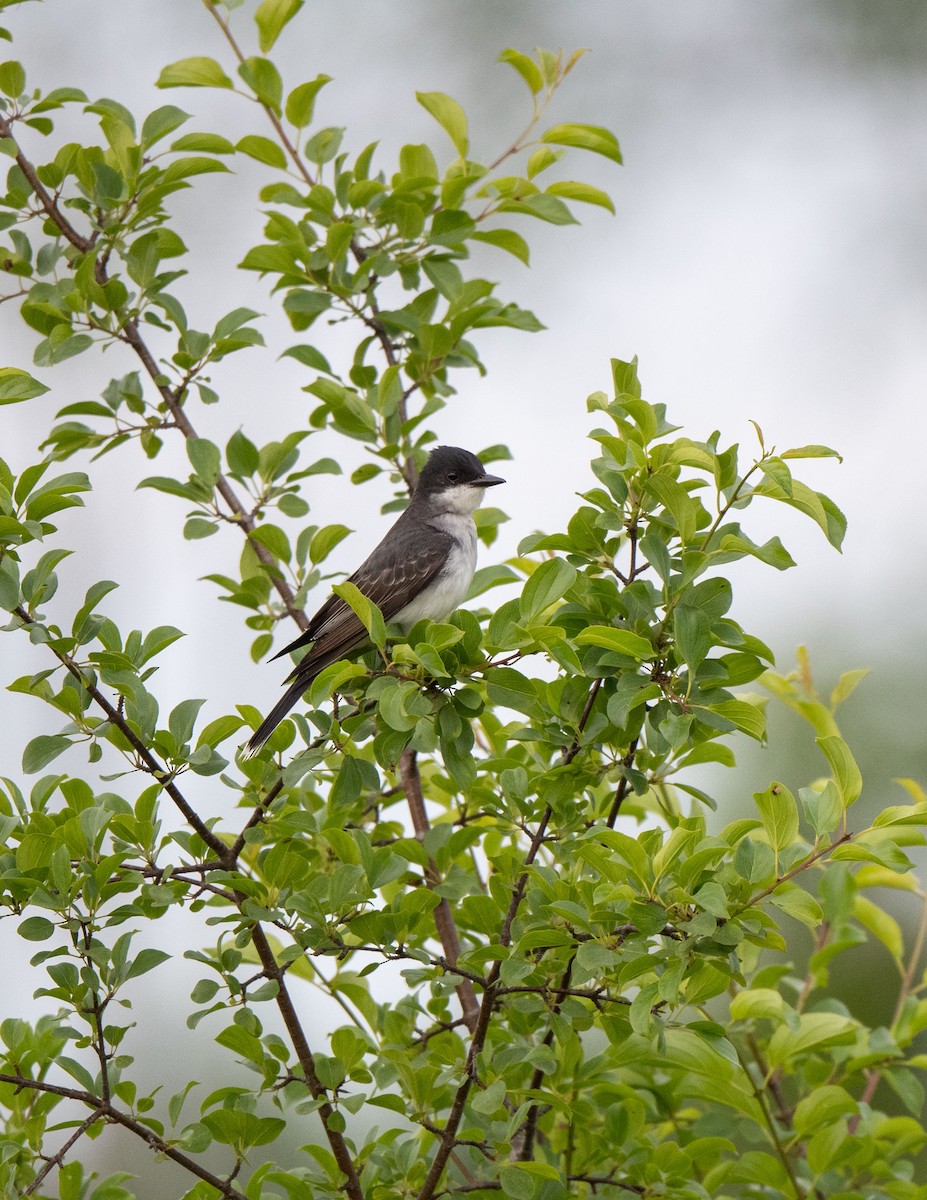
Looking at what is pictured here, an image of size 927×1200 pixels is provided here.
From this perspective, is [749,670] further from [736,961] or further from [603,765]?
[736,961]

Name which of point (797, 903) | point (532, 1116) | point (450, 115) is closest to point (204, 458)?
point (450, 115)

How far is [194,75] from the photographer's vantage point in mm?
2975

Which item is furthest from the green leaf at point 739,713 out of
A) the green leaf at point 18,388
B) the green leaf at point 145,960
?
the green leaf at point 18,388

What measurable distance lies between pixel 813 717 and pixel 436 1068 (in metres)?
1.02

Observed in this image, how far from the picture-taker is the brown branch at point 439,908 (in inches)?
97.4

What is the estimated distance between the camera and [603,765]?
7.01 feet

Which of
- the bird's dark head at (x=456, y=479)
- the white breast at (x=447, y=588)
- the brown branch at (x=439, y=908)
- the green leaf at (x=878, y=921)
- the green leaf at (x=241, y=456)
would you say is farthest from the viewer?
the bird's dark head at (x=456, y=479)

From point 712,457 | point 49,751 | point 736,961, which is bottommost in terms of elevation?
point 736,961

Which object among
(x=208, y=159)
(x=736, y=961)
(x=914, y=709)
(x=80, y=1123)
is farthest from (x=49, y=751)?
(x=914, y=709)

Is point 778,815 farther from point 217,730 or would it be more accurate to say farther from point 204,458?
point 204,458

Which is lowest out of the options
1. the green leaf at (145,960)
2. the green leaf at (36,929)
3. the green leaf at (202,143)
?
the green leaf at (145,960)

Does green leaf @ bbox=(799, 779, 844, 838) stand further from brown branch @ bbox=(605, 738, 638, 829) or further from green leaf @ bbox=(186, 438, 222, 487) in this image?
green leaf @ bbox=(186, 438, 222, 487)

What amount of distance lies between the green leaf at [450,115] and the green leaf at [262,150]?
35cm

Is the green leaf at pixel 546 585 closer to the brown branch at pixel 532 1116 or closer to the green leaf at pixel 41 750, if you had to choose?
the brown branch at pixel 532 1116
